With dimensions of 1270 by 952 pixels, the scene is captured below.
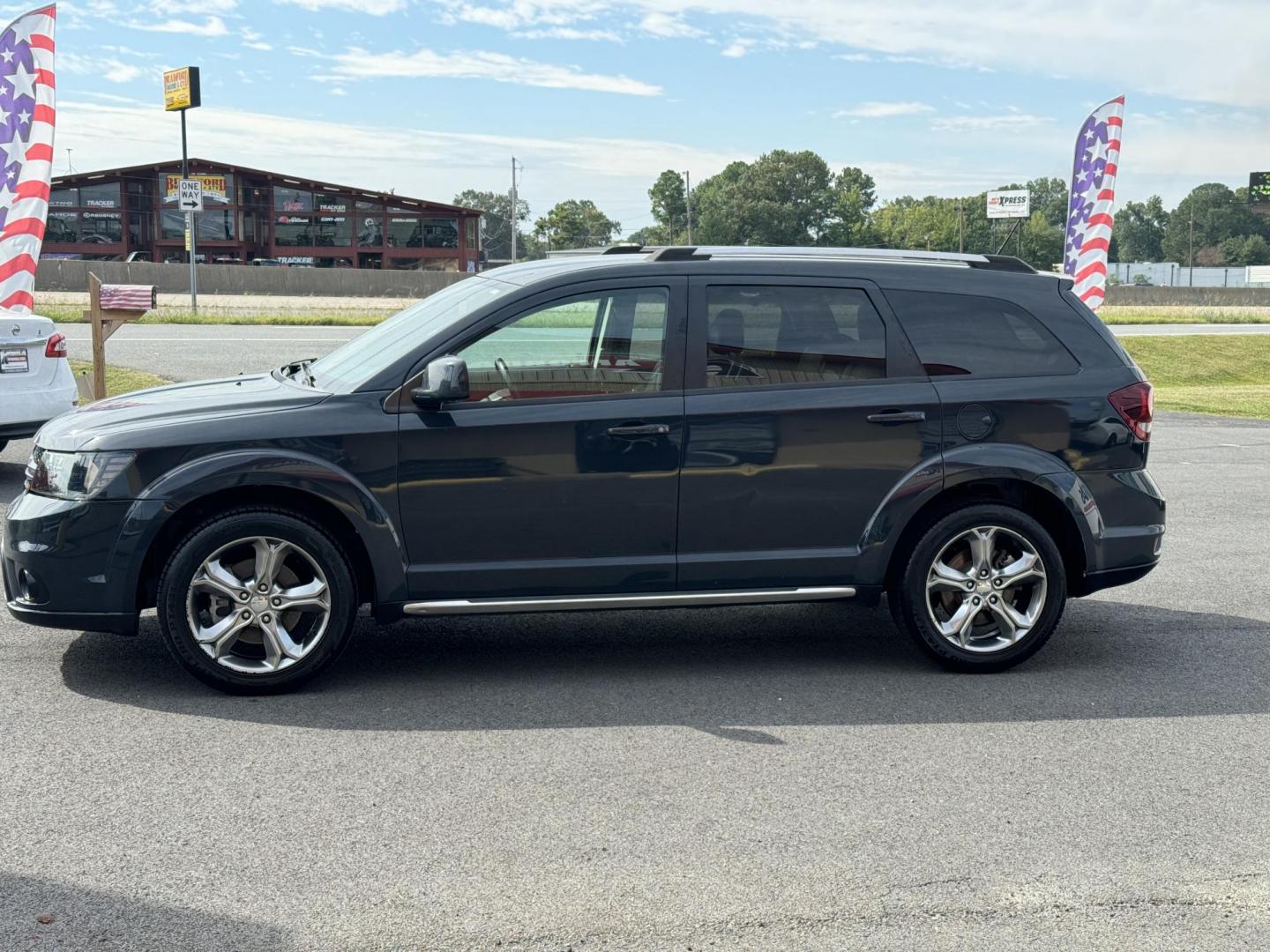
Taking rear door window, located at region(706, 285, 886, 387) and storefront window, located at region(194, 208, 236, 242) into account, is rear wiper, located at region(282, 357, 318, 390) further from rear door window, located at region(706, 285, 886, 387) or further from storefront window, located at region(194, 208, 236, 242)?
storefront window, located at region(194, 208, 236, 242)

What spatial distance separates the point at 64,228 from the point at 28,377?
7624 cm

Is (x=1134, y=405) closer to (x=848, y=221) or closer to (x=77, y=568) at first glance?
(x=77, y=568)

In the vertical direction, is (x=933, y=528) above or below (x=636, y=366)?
below

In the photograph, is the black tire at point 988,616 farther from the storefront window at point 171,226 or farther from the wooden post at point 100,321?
the storefront window at point 171,226

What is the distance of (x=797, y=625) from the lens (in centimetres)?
696

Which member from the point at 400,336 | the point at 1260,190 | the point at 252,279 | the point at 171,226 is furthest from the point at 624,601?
the point at 1260,190

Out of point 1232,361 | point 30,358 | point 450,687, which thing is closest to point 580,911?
point 450,687

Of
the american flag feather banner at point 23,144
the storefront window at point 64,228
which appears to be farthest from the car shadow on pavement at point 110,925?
the storefront window at point 64,228

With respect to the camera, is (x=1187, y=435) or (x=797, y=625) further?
(x=1187, y=435)

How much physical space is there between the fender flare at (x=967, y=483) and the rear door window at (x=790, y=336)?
1.64ft

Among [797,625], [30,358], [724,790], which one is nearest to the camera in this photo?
[724,790]

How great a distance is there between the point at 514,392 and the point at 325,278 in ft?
159

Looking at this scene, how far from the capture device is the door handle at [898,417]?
593 centimetres

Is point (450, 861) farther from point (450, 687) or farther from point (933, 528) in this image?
point (933, 528)
